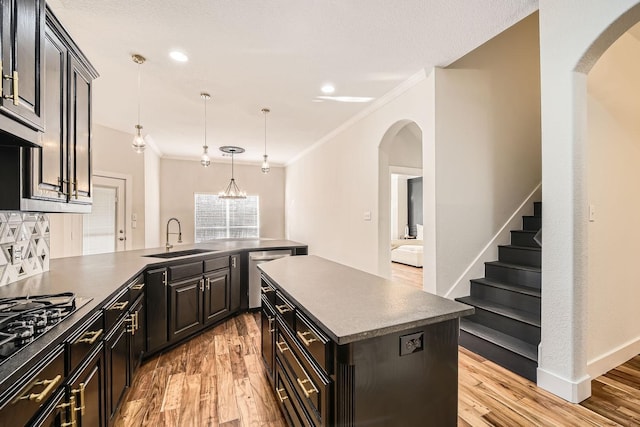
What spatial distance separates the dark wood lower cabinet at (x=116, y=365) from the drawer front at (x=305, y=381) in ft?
3.00

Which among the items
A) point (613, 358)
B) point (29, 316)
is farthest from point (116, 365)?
point (613, 358)

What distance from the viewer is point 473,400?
1915 millimetres

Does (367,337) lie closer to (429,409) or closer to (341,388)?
(341,388)

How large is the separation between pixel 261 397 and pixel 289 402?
1.76 ft

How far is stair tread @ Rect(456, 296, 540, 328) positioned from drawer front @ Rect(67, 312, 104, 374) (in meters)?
2.89

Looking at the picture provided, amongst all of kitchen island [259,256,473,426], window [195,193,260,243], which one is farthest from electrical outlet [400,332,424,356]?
window [195,193,260,243]

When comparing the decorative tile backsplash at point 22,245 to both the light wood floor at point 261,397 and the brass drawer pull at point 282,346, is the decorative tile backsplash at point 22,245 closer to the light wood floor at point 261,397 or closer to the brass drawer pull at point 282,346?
the light wood floor at point 261,397

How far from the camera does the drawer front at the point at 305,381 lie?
1124mm

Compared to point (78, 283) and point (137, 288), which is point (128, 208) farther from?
point (78, 283)

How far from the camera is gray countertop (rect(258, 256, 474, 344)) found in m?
1.07

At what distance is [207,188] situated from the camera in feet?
23.2

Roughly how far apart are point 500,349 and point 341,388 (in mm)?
1935

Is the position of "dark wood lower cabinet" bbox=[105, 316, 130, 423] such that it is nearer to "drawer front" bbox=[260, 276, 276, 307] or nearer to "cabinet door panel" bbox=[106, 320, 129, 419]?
"cabinet door panel" bbox=[106, 320, 129, 419]

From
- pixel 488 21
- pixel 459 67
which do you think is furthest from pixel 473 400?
pixel 459 67
